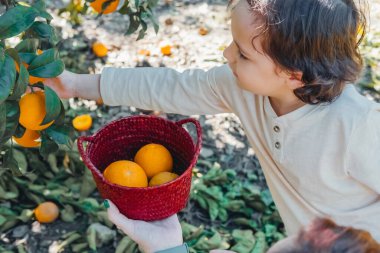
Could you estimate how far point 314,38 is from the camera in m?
1.49

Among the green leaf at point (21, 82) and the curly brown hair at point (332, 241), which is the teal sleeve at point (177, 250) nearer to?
the green leaf at point (21, 82)

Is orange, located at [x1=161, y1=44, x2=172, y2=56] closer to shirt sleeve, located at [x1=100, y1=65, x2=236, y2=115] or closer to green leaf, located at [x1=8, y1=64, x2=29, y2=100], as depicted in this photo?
shirt sleeve, located at [x1=100, y1=65, x2=236, y2=115]

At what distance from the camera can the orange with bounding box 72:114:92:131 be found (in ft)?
8.30

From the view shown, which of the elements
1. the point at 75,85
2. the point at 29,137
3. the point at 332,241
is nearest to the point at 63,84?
the point at 75,85

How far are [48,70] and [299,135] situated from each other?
745 mm

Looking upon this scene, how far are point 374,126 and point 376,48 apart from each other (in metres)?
1.90

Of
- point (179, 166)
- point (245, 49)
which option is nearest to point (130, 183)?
point (179, 166)

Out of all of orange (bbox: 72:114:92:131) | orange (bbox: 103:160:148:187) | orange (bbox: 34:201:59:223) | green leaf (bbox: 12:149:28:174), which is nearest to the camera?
orange (bbox: 103:160:148:187)

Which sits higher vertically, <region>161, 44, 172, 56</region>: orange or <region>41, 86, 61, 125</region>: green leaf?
<region>41, 86, 61, 125</region>: green leaf

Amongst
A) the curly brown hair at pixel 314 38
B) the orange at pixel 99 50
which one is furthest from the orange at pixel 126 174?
the orange at pixel 99 50

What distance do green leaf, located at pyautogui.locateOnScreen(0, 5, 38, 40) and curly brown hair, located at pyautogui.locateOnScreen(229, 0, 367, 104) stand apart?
568 millimetres

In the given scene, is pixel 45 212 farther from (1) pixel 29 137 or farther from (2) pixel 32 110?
(2) pixel 32 110

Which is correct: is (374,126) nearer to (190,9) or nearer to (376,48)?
(376,48)

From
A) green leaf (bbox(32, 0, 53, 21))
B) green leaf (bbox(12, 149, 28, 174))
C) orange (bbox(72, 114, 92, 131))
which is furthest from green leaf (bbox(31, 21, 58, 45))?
orange (bbox(72, 114, 92, 131))
